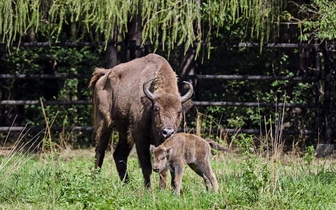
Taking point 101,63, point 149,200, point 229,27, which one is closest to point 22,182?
point 149,200

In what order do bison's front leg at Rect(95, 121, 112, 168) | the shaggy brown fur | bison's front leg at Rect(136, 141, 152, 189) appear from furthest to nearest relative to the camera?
bison's front leg at Rect(95, 121, 112, 168)
bison's front leg at Rect(136, 141, 152, 189)
the shaggy brown fur

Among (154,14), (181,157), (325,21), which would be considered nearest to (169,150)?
(181,157)

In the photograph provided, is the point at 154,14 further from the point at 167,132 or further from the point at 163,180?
the point at 163,180

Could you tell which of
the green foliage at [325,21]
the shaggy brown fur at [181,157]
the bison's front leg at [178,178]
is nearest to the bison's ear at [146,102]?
the shaggy brown fur at [181,157]

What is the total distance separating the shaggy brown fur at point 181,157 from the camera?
8664mm

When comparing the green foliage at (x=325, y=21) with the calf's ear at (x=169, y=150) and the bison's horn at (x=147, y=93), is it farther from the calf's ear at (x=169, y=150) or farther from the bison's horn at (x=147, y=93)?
the calf's ear at (x=169, y=150)

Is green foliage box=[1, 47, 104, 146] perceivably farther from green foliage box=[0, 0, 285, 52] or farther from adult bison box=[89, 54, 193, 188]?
adult bison box=[89, 54, 193, 188]

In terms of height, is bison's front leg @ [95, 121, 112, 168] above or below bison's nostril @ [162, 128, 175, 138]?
below

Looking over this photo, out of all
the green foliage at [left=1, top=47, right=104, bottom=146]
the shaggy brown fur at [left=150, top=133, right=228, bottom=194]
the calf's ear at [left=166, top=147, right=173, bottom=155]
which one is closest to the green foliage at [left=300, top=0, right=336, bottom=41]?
the shaggy brown fur at [left=150, top=133, right=228, bottom=194]

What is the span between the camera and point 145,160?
9641mm

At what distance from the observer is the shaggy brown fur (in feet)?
28.4

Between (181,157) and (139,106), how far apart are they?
4.92 ft

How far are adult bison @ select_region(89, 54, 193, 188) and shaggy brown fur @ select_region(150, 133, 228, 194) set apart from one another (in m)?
0.17

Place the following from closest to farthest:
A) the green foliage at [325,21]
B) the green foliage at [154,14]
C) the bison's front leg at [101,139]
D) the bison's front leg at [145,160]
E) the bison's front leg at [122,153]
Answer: the bison's front leg at [145,160]
the bison's front leg at [122,153]
the bison's front leg at [101,139]
the green foliage at [325,21]
the green foliage at [154,14]
